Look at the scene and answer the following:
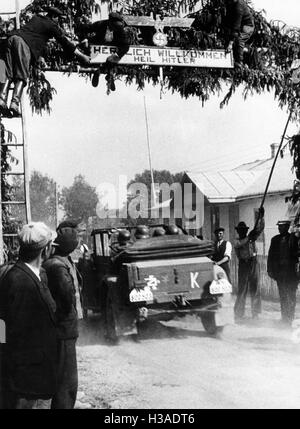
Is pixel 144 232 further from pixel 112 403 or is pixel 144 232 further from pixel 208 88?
pixel 112 403

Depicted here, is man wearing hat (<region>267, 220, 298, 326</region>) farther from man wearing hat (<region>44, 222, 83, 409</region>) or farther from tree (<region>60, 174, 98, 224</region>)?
tree (<region>60, 174, 98, 224</region>)

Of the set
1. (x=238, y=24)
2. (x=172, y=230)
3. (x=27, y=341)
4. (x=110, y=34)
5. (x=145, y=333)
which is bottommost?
(x=145, y=333)

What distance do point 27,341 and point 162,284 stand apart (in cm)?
534

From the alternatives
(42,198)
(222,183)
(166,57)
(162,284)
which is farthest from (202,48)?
(42,198)

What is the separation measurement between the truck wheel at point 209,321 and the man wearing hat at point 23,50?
4.40 metres

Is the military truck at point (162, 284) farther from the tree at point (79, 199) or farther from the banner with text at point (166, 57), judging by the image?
the tree at point (79, 199)


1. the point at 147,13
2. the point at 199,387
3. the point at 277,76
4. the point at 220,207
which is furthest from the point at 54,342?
the point at 220,207

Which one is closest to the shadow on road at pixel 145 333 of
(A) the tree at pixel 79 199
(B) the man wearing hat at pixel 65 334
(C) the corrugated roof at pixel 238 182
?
(B) the man wearing hat at pixel 65 334

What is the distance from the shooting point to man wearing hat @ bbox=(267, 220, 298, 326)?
989 centimetres

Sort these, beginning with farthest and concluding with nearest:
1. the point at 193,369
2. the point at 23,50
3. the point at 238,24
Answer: the point at 238,24 < the point at 23,50 < the point at 193,369

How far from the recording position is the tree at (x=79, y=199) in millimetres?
66375

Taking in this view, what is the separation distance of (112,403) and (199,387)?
38.6 inches

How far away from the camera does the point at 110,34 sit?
Answer: 832cm

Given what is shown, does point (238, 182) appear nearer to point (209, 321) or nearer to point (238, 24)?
point (209, 321)
